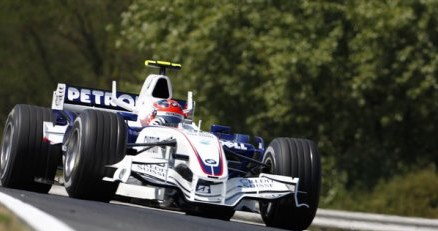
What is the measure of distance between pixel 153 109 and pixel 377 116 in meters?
15.1

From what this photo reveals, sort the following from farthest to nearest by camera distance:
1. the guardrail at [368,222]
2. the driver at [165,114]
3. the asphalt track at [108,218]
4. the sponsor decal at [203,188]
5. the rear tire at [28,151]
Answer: the guardrail at [368,222] → the rear tire at [28,151] → the driver at [165,114] → the sponsor decal at [203,188] → the asphalt track at [108,218]

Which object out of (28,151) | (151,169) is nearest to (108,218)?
(151,169)

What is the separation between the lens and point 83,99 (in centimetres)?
1714

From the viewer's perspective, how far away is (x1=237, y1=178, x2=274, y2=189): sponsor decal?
44.6ft

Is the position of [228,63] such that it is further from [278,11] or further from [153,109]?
[153,109]

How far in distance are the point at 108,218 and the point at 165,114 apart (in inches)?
161

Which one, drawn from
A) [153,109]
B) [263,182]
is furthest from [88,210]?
[153,109]

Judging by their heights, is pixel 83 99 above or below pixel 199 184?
above

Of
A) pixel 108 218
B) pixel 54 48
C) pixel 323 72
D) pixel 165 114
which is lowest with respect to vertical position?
pixel 108 218

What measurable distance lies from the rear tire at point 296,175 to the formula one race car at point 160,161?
0.03 ft

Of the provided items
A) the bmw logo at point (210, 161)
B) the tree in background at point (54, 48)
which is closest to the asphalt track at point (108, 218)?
the bmw logo at point (210, 161)

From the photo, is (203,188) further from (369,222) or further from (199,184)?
(369,222)

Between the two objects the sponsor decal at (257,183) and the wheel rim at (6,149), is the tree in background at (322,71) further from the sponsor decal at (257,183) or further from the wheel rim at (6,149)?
the sponsor decal at (257,183)

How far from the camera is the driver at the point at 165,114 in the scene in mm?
15039
